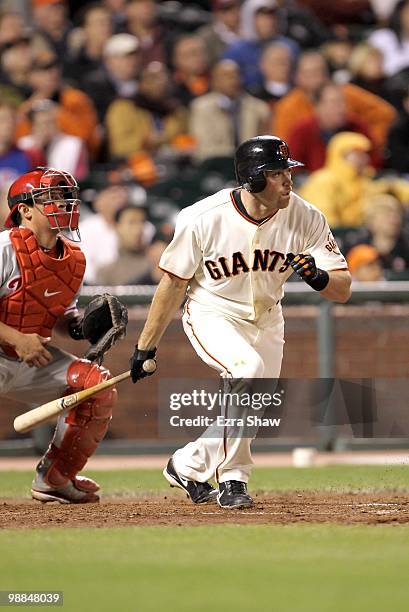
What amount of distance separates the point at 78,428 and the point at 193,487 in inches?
25.7

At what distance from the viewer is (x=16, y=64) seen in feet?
43.7

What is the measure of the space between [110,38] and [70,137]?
156cm

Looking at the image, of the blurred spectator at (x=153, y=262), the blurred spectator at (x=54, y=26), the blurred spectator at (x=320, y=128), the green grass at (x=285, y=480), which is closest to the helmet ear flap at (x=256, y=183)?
the green grass at (x=285, y=480)

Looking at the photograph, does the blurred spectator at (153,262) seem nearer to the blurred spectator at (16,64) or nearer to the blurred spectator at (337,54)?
the blurred spectator at (16,64)

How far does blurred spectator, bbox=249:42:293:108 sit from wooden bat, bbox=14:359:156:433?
707 cm

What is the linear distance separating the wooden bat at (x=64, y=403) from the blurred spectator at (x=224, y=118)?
623 cm

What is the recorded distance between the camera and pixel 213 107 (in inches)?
496

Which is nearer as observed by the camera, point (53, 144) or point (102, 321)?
point (102, 321)

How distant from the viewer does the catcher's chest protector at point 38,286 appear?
6617 mm

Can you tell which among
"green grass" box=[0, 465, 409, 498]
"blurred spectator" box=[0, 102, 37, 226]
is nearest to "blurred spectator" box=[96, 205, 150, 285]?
"blurred spectator" box=[0, 102, 37, 226]

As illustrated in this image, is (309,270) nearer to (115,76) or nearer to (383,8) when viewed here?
(115,76)

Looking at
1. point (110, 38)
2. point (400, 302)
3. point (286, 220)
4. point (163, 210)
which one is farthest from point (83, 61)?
point (286, 220)

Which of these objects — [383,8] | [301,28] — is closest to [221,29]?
[301,28]

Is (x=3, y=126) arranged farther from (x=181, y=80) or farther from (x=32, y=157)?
(x=181, y=80)
